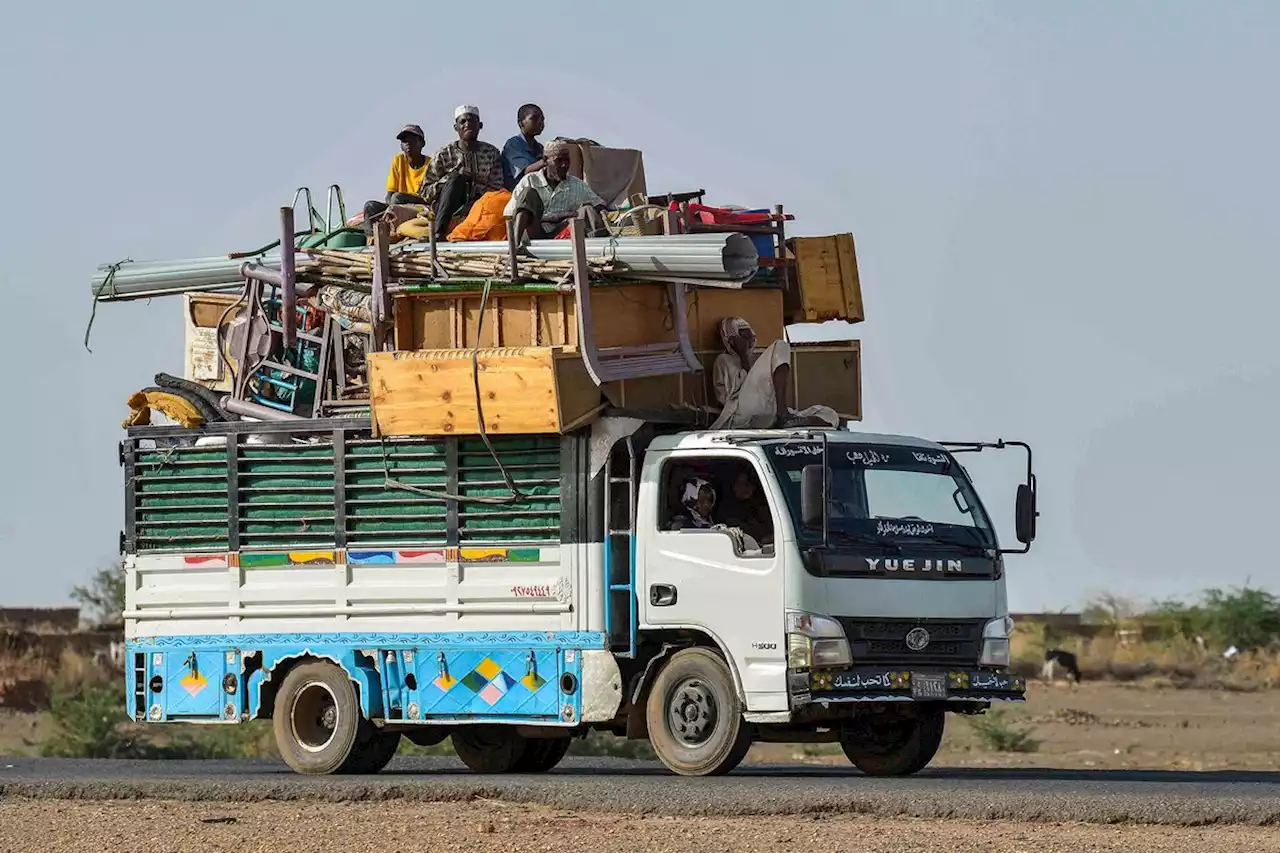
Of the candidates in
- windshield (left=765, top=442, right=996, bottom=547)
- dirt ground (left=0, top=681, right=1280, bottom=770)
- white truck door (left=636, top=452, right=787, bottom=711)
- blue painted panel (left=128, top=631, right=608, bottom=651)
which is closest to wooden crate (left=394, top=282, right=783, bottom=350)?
white truck door (left=636, top=452, right=787, bottom=711)

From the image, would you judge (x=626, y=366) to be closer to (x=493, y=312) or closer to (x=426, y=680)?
(x=493, y=312)

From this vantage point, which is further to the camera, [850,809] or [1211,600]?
[1211,600]

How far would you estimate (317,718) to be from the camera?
19266 mm

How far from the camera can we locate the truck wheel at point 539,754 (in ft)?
65.0

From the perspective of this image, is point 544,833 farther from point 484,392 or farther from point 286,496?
point 286,496

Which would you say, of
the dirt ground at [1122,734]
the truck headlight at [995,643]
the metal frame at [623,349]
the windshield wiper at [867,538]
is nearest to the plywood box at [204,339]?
the metal frame at [623,349]

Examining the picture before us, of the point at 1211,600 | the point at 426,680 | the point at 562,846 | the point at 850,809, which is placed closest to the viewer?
the point at 562,846

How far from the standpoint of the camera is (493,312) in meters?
18.1

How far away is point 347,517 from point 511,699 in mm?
1888

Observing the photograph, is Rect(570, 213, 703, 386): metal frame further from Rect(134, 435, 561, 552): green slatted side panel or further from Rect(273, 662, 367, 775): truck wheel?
Rect(273, 662, 367, 775): truck wheel

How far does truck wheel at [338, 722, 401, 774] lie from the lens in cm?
1888

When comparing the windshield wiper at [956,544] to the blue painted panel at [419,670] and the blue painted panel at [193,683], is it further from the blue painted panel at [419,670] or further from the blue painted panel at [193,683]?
the blue painted panel at [193,683]

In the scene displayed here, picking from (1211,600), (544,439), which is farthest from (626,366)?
(1211,600)

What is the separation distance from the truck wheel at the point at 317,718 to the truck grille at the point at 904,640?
13.5 feet
